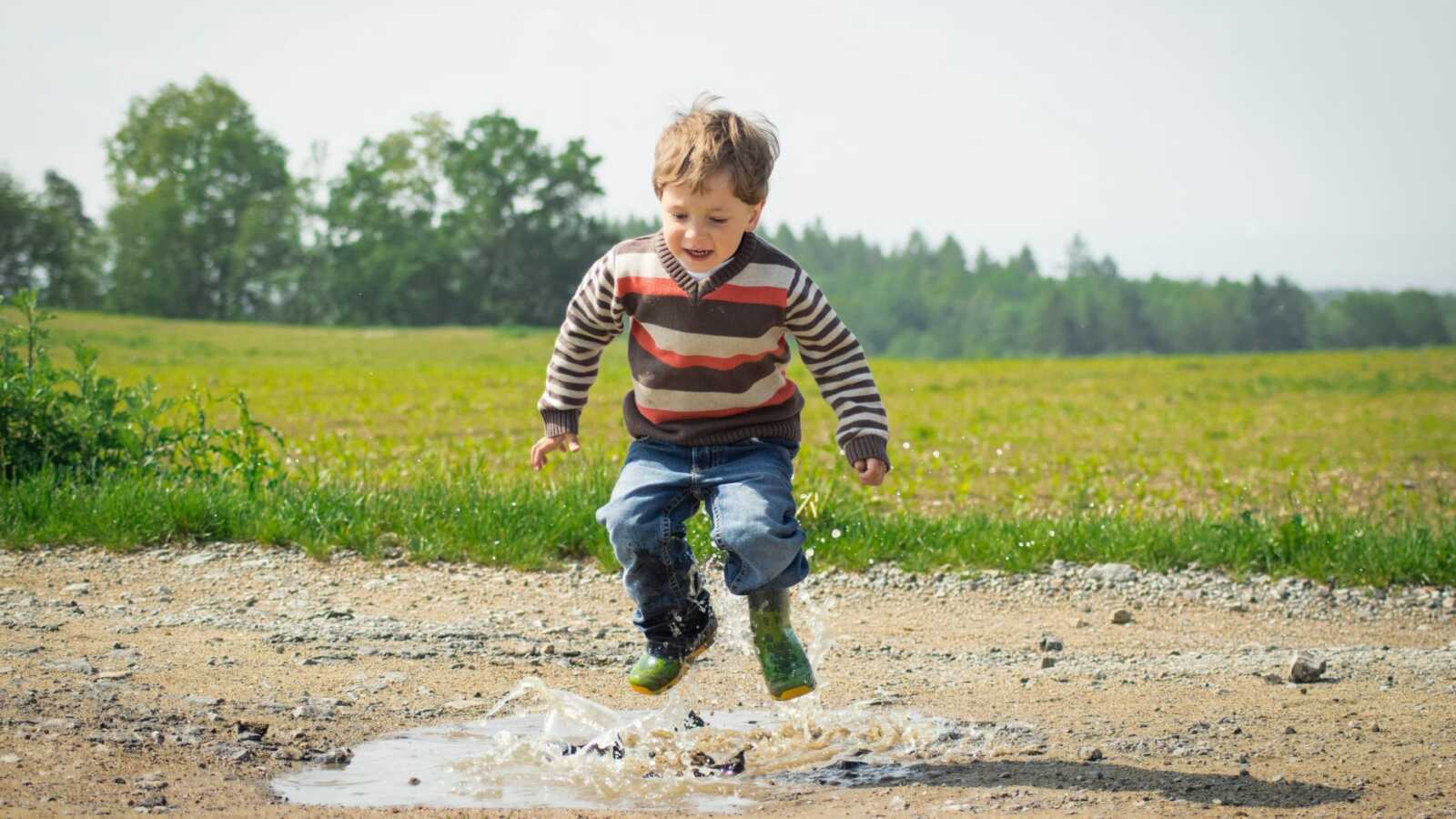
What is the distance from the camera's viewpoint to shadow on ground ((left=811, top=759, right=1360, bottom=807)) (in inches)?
139

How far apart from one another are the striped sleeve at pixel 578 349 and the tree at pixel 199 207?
42.4 meters

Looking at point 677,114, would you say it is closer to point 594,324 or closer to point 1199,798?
point 594,324

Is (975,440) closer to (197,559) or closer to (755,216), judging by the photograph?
(197,559)

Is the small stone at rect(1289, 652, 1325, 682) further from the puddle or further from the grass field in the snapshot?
the grass field

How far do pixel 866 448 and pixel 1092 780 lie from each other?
3.44ft

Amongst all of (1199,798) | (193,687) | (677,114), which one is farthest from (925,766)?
(193,687)

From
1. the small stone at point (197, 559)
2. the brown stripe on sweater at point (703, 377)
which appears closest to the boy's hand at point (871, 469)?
the brown stripe on sweater at point (703, 377)

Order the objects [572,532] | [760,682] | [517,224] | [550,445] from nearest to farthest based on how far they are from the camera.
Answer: [550,445] < [760,682] < [572,532] < [517,224]

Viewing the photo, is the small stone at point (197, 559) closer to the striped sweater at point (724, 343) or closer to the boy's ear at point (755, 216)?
the striped sweater at point (724, 343)

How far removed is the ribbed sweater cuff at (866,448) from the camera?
13.1ft

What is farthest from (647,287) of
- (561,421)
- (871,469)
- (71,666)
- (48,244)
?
(48,244)

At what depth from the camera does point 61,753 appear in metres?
3.60

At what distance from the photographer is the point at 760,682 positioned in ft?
16.2

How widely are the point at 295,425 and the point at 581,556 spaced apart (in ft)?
34.7
